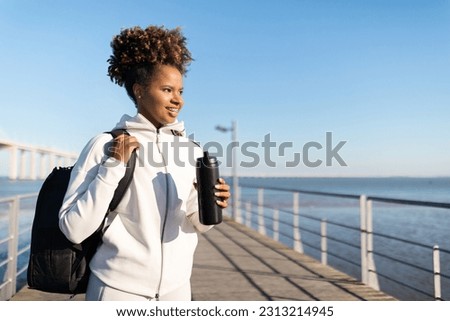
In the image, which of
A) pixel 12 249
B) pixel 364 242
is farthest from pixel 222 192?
pixel 364 242

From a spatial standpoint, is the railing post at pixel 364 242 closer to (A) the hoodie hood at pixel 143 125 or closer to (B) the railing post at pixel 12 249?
(B) the railing post at pixel 12 249

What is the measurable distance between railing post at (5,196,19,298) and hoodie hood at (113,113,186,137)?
9.14 ft

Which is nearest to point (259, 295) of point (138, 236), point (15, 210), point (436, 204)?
point (436, 204)

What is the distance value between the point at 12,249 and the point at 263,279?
2142 mm

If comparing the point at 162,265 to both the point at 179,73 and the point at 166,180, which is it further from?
the point at 179,73

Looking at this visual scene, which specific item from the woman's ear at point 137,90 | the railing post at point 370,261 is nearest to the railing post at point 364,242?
the railing post at point 370,261

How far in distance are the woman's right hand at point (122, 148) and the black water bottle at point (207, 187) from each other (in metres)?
0.18

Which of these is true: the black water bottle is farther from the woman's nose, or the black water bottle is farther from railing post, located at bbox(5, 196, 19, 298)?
railing post, located at bbox(5, 196, 19, 298)

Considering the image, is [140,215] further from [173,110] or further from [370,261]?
[370,261]

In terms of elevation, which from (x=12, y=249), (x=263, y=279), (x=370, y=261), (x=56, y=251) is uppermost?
(x=56, y=251)

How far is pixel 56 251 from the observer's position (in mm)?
1132

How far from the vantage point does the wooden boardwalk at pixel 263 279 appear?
3.55m
